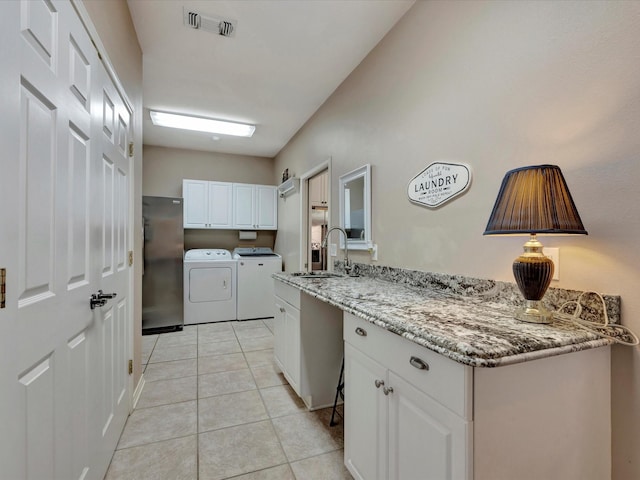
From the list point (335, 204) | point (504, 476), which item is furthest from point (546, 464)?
point (335, 204)

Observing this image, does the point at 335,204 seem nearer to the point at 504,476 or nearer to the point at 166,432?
the point at 166,432

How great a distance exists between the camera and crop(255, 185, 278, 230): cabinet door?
4.91 m

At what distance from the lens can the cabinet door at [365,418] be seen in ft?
3.77

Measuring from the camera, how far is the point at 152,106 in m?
3.30

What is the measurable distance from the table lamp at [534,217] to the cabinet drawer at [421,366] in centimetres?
40

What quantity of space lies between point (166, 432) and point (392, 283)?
165 cm

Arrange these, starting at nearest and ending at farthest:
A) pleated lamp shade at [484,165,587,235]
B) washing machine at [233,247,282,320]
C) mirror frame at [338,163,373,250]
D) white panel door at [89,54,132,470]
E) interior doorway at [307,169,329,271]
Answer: pleated lamp shade at [484,165,587,235] → white panel door at [89,54,132,470] → mirror frame at [338,163,373,250] → interior doorway at [307,169,329,271] → washing machine at [233,247,282,320]

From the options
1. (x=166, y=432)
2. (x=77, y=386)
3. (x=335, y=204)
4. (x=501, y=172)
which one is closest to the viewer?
(x=77, y=386)

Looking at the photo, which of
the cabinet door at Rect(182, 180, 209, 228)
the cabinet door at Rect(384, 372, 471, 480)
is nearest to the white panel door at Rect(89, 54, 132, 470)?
the cabinet door at Rect(384, 372, 471, 480)

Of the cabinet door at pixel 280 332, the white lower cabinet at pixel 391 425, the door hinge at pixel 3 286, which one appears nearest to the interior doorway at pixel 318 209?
the cabinet door at pixel 280 332

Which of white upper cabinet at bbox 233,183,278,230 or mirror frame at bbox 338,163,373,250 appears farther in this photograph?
white upper cabinet at bbox 233,183,278,230

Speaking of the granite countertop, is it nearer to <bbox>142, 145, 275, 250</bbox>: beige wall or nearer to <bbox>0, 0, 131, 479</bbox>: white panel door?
<bbox>0, 0, 131, 479</bbox>: white panel door

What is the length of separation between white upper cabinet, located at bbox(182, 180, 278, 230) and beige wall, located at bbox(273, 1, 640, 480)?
281 centimetres

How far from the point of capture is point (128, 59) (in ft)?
6.54
